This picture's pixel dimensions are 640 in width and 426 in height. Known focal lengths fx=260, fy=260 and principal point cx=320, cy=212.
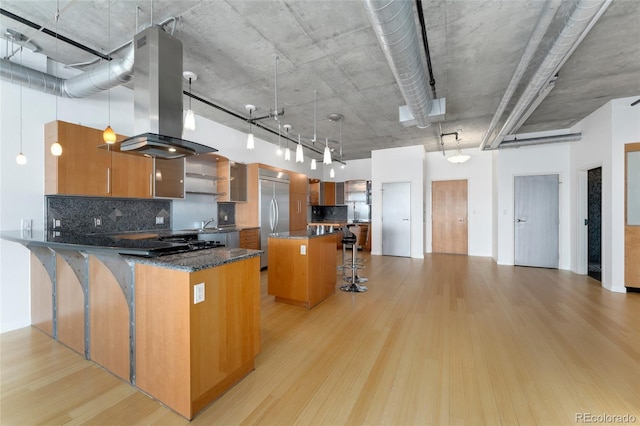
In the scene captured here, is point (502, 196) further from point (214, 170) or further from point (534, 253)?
point (214, 170)

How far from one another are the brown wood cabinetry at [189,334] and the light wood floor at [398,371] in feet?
0.42

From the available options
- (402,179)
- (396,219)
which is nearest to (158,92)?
(402,179)

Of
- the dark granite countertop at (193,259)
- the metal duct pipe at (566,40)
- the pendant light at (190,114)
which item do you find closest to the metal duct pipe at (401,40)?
the metal duct pipe at (566,40)

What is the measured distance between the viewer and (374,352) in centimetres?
238

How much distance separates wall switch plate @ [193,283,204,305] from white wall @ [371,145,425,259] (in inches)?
242

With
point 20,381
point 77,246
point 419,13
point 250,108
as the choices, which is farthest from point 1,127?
point 419,13

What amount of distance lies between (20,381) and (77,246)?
1.16 metres

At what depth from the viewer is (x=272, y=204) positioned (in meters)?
5.89

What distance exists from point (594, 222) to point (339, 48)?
5779mm

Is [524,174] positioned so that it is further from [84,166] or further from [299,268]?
[84,166]

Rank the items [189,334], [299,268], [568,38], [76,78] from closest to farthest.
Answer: [189,334], [568,38], [76,78], [299,268]

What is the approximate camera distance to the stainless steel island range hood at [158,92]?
2291 mm

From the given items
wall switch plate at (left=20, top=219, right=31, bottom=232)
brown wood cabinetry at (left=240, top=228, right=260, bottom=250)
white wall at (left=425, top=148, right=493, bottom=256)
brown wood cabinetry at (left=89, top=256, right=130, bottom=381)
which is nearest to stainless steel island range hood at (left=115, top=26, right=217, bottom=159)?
brown wood cabinetry at (left=89, top=256, right=130, bottom=381)

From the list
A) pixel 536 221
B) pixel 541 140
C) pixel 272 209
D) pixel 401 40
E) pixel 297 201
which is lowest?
pixel 536 221
